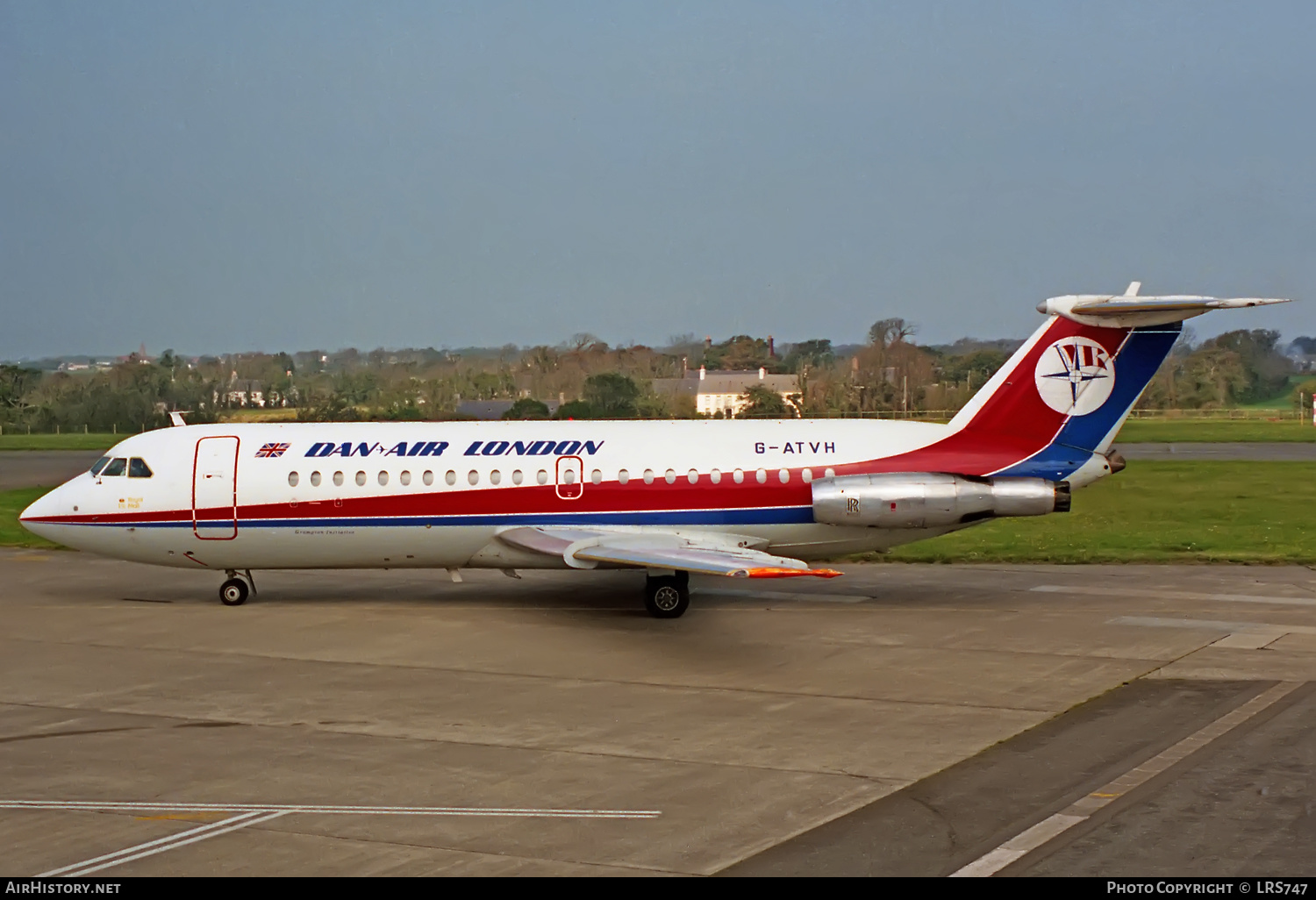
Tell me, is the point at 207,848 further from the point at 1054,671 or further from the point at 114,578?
the point at 114,578

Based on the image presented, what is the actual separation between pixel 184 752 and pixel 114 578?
49.6 ft

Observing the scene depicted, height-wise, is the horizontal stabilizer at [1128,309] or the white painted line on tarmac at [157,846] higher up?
the horizontal stabilizer at [1128,309]

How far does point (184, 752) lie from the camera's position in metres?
14.7

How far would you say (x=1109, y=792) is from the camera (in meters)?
12.9

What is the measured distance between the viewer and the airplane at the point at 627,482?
23.4 m

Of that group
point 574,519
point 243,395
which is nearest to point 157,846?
point 574,519

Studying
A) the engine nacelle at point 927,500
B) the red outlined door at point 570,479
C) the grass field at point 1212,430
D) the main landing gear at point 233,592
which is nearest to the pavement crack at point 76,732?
the main landing gear at point 233,592

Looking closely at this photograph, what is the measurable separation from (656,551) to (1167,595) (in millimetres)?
9734

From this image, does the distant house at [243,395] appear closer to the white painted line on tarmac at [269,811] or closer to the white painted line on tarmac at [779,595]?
the white painted line on tarmac at [779,595]

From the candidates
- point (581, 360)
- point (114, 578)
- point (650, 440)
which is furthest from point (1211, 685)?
point (581, 360)

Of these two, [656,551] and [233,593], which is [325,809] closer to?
[656,551]

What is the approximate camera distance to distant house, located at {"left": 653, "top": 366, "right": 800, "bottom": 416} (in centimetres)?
4338

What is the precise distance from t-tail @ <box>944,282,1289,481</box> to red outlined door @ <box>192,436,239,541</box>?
39.9 ft

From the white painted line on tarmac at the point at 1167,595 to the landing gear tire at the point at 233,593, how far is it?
559 inches
